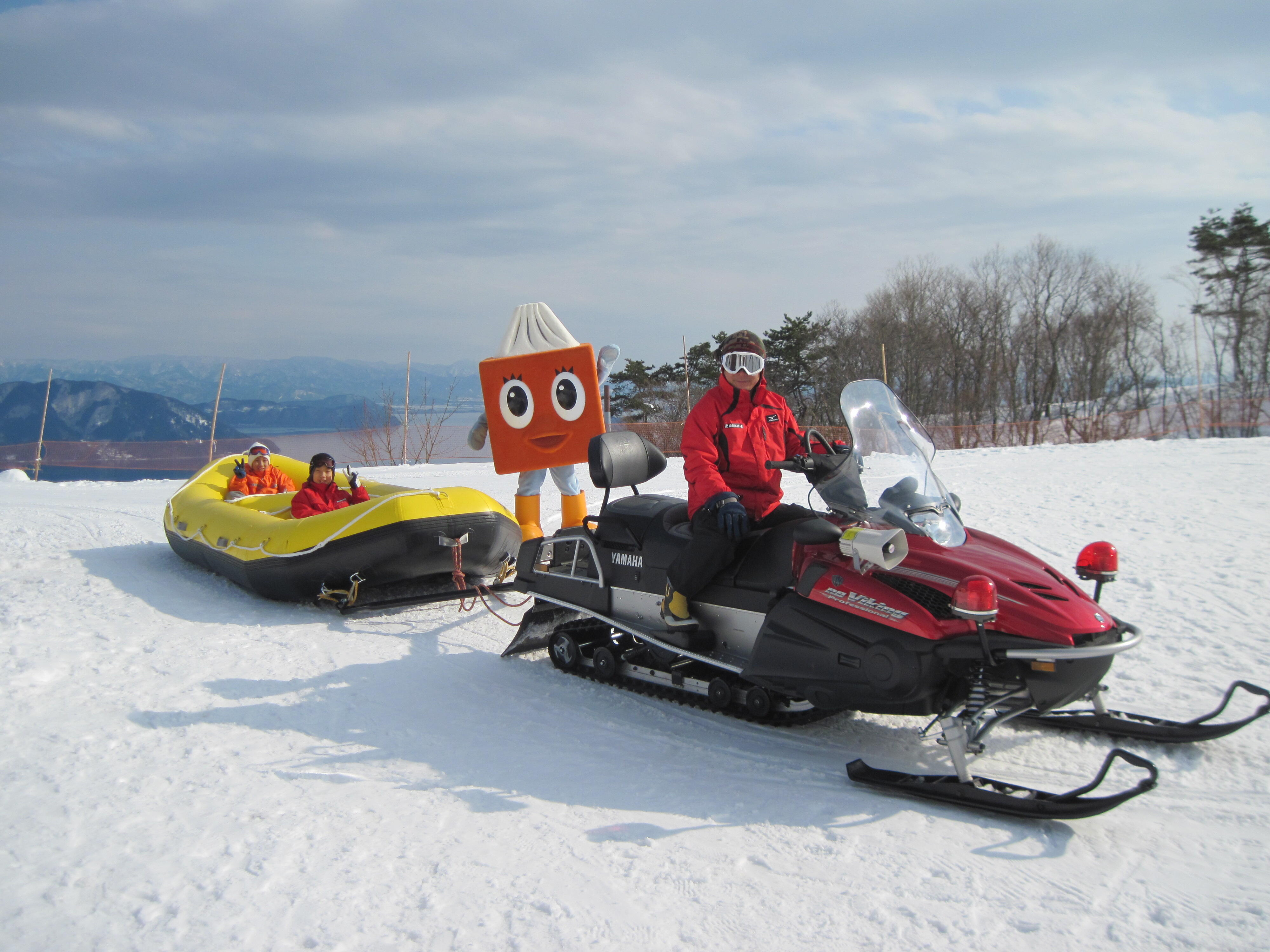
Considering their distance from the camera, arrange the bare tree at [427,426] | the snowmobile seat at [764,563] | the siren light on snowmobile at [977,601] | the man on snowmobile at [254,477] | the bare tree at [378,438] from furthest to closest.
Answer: the bare tree at [427,426] → the bare tree at [378,438] → the man on snowmobile at [254,477] → the snowmobile seat at [764,563] → the siren light on snowmobile at [977,601]

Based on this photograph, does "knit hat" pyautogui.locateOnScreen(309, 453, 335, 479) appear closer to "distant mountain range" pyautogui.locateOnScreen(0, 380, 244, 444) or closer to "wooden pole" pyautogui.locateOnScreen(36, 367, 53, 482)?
"distant mountain range" pyautogui.locateOnScreen(0, 380, 244, 444)

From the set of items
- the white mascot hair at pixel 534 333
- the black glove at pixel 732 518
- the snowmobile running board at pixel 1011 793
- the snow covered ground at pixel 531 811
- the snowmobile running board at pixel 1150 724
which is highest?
the white mascot hair at pixel 534 333

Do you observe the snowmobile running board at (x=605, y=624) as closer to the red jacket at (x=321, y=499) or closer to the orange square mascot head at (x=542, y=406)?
the orange square mascot head at (x=542, y=406)

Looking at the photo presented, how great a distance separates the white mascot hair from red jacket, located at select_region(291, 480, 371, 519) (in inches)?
60.5

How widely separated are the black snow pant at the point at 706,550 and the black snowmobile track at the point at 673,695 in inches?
20.4

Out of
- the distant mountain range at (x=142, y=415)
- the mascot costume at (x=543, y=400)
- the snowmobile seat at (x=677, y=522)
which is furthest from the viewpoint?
the distant mountain range at (x=142, y=415)

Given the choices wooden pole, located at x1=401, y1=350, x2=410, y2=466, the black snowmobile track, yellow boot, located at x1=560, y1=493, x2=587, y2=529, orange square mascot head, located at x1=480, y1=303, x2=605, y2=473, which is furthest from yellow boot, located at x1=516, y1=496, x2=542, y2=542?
wooden pole, located at x1=401, y1=350, x2=410, y2=466

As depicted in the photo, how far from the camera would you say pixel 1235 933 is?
200 cm

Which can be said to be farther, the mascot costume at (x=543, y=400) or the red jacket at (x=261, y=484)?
the red jacket at (x=261, y=484)

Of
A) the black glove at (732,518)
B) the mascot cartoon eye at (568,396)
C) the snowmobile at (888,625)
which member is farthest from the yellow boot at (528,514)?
the black glove at (732,518)

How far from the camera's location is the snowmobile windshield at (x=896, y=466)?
2.99 metres

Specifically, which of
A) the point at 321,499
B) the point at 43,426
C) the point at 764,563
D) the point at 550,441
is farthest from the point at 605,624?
the point at 43,426

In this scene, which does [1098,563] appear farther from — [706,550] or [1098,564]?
[706,550]

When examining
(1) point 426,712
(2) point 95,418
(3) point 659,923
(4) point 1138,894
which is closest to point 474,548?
(1) point 426,712
